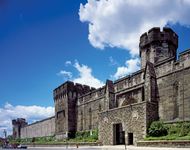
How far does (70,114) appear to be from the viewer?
153 ft

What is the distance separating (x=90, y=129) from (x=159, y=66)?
55.5 ft

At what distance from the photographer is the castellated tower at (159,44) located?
34.3 m

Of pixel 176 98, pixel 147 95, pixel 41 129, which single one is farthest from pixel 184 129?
pixel 41 129

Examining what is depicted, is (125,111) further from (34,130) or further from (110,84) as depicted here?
(34,130)

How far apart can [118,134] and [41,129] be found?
3462 centimetres

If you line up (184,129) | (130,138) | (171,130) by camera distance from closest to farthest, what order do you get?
(184,129) → (171,130) → (130,138)

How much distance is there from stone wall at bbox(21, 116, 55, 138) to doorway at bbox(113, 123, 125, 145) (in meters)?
25.6

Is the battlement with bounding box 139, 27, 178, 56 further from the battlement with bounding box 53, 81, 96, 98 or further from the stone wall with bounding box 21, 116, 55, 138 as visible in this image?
the stone wall with bounding box 21, 116, 55, 138

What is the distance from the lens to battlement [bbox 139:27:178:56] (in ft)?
113

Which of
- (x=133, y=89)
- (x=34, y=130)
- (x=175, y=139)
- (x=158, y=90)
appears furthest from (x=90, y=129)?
(x=34, y=130)

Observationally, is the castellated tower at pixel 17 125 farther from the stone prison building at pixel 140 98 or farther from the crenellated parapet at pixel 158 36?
the crenellated parapet at pixel 158 36

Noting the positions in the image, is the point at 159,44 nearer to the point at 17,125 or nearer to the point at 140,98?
the point at 140,98

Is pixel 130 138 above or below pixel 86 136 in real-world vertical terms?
above

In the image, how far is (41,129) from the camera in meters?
63.8
